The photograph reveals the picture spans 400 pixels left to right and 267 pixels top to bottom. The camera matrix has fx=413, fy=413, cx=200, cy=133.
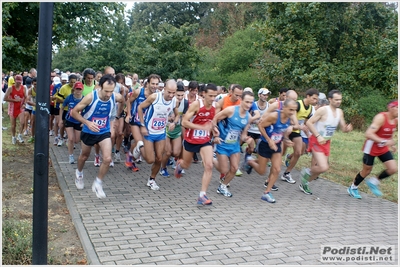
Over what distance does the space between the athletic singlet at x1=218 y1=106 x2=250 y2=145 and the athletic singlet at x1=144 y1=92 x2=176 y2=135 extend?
109 centimetres

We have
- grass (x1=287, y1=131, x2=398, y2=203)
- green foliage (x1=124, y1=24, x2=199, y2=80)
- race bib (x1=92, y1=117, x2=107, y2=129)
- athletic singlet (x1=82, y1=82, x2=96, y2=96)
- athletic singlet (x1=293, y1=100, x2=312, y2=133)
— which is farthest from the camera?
green foliage (x1=124, y1=24, x2=199, y2=80)

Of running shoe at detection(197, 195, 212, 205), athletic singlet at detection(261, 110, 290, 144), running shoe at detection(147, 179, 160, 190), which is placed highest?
athletic singlet at detection(261, 110, 290, 144)

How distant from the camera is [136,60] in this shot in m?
25.3

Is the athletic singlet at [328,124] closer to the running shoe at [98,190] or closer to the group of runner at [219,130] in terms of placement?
the group of runner at [219,130]

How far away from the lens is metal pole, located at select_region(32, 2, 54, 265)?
393 centimetres

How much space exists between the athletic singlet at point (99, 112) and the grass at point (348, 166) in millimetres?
5244

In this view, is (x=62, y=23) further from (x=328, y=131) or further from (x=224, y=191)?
(x=328, y=131)

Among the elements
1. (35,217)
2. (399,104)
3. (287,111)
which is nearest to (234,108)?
(287,111)

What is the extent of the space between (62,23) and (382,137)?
6.78 meters

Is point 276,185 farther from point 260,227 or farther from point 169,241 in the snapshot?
point 169,241

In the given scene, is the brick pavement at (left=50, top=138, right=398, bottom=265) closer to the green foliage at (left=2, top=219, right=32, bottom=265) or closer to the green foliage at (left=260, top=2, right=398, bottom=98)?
the green foliage at (left=2, top=219, right=32, bottom=265)

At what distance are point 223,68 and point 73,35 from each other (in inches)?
716

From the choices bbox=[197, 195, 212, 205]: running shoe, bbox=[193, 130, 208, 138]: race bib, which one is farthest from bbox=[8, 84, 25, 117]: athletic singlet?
bbox=[197, 195, 212, 205]: running shoe

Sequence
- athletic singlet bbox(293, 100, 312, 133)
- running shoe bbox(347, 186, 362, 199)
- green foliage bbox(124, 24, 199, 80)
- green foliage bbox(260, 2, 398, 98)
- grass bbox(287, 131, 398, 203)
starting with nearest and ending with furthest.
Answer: running shoe bbox(347, 186, 362, 199) < athletic singlet bbox(293, 100, 312, 133) < grass bbox(287, 131, 398, 203) < green foliage bbox(260, 2, 398, 98) < green foliage bbox(124, 24, 199, 80)
